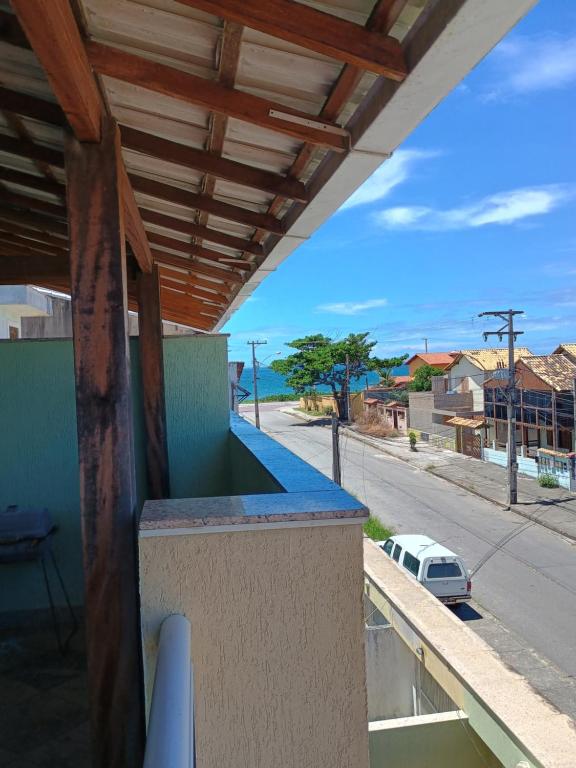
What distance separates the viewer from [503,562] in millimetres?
14750

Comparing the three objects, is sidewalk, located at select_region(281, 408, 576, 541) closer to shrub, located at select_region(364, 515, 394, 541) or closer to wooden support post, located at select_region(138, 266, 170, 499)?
shrub, located at select_region(364, 515, 394, 541)

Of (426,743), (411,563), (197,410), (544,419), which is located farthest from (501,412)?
(197,410)

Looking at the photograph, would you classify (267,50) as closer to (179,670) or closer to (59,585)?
(179,670)

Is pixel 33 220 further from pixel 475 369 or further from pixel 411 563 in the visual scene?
pixel 475 369

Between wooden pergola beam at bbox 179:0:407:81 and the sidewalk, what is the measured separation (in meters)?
16.7

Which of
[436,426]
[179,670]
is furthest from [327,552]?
[436,426]

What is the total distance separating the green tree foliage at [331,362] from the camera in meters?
38.7

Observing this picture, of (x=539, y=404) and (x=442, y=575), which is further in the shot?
(x=539, y=404)

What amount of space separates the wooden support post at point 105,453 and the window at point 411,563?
10.9 m

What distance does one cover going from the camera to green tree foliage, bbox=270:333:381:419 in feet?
127

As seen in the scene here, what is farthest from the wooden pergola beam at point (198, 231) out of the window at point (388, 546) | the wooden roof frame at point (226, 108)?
the window at point (388, 546)

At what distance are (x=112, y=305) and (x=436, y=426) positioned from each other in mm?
31370

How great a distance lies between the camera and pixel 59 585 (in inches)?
144

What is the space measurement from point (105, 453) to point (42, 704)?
4.48ft
